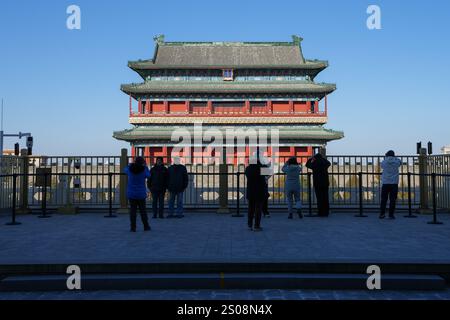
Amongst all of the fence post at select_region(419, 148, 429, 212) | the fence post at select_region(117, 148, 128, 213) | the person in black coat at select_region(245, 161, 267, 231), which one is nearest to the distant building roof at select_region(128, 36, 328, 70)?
the fence post at select_region(117, 148, 128, 213)

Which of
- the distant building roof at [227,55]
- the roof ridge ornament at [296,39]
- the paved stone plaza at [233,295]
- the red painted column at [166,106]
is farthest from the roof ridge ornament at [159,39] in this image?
the paved stone plaza at [233,295]

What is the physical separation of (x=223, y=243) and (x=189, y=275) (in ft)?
5.32

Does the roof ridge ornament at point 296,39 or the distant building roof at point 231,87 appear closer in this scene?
the distant building roof at point 231,87

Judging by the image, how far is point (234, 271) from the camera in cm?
490

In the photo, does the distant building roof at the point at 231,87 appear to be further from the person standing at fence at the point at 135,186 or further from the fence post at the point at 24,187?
the person standing at fence at the point at 135,186

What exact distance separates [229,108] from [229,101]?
0.69 m

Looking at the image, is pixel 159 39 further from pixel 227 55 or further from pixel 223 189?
pixel 223 189

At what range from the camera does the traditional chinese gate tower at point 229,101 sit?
114 ft

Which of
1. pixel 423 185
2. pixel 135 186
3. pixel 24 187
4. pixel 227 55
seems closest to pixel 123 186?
pixel 24 187

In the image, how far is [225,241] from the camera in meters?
6.57

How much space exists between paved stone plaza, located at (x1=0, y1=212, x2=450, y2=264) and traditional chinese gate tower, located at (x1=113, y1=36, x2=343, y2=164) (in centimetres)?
2550

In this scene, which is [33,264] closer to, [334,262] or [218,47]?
[334,262]
